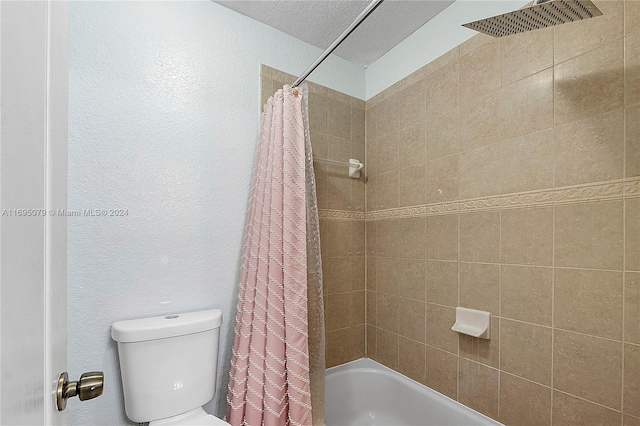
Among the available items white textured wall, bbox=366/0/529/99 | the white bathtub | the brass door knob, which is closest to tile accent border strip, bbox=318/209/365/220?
white textured wall, bbox=366/0/529/99

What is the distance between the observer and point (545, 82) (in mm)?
1283

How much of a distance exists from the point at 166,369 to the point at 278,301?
1.64 ft

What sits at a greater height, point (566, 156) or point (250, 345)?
point (566, 156)

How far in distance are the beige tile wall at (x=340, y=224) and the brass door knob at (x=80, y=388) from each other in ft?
4.83

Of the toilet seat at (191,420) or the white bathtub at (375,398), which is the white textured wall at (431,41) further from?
the toilet seat at (191,420)

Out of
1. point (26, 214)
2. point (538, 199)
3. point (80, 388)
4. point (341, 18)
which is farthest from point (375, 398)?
point (341, 18)

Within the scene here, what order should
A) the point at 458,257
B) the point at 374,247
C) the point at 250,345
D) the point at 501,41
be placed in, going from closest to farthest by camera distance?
the point at 250,345
the point at 501,41
the point at 458,257
the point at 374,247

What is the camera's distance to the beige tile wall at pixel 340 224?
6.48 ft

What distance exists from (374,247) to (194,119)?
133 cm

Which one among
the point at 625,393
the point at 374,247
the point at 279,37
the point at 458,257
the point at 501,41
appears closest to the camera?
the point at 625,393

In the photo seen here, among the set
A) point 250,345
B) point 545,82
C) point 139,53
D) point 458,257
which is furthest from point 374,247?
point 139,53

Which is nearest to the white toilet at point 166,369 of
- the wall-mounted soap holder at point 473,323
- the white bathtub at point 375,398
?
the white bathtub at point 375,398

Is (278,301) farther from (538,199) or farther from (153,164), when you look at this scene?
(538,199)

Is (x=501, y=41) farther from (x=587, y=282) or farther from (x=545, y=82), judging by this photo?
(x=587, y=282)
